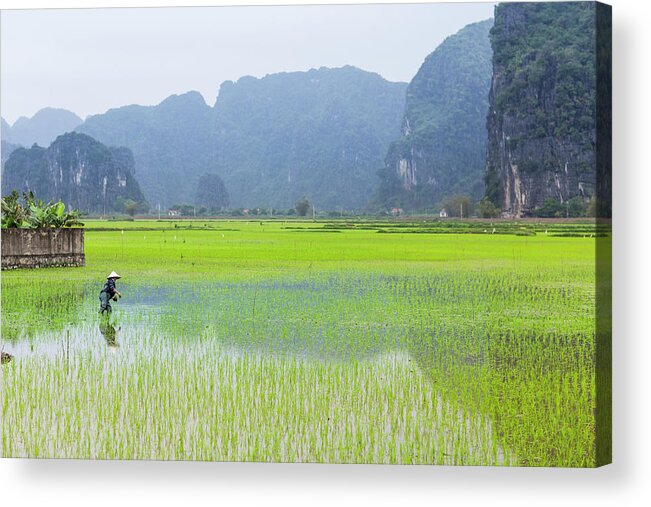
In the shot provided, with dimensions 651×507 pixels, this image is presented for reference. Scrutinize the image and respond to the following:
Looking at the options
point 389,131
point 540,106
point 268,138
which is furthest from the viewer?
point 268,138

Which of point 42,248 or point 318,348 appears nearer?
point 318,348

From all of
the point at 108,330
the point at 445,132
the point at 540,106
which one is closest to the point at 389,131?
the point at 445,132

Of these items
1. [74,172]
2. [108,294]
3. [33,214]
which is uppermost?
[74,172]

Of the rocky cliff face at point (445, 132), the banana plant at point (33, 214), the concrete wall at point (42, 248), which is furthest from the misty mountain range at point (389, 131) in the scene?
the concrete wall at point (42, 248)

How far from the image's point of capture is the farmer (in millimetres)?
7406

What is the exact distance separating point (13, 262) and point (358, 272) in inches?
128

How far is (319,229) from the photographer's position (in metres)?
7.17

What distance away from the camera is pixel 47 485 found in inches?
261

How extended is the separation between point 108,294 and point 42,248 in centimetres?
199

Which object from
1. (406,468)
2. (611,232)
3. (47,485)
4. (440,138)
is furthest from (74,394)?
(611,232)

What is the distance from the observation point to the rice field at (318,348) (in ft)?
20.6

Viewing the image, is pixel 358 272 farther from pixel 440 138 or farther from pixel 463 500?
pixel 463 500

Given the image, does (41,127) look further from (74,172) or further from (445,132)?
(445,132)

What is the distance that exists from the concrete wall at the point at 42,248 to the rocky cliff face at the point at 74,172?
81 centimetres
